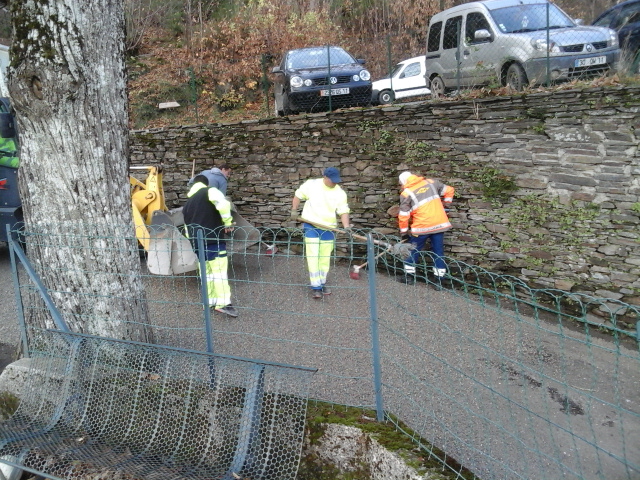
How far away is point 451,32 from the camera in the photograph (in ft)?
34.8

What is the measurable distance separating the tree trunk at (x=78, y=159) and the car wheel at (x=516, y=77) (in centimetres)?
Answer: 624

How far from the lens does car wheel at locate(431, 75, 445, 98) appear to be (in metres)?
10.7

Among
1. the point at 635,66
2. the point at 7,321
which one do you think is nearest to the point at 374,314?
Result: the point at 7,321

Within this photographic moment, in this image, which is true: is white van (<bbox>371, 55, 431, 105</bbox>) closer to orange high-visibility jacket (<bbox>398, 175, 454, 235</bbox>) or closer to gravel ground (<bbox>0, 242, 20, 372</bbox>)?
orange high-visibility jacket (<bbox>398, 175, 454, 235</bbox>)

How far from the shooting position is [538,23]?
9.41m

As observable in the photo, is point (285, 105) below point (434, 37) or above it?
below

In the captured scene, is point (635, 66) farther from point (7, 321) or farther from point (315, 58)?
point (7, 321)

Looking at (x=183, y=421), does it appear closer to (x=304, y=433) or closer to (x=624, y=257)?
(x=304, y=433)

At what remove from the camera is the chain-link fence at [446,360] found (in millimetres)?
3830

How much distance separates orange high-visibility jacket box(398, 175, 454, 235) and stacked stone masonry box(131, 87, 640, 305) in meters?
0.59

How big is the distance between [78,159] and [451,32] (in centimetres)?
813

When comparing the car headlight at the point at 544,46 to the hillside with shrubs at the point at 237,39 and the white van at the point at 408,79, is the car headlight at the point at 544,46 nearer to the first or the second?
the white van at the point at 408,79

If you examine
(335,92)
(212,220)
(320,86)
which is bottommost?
(212,220)

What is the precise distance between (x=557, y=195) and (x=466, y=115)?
1.66 metres
